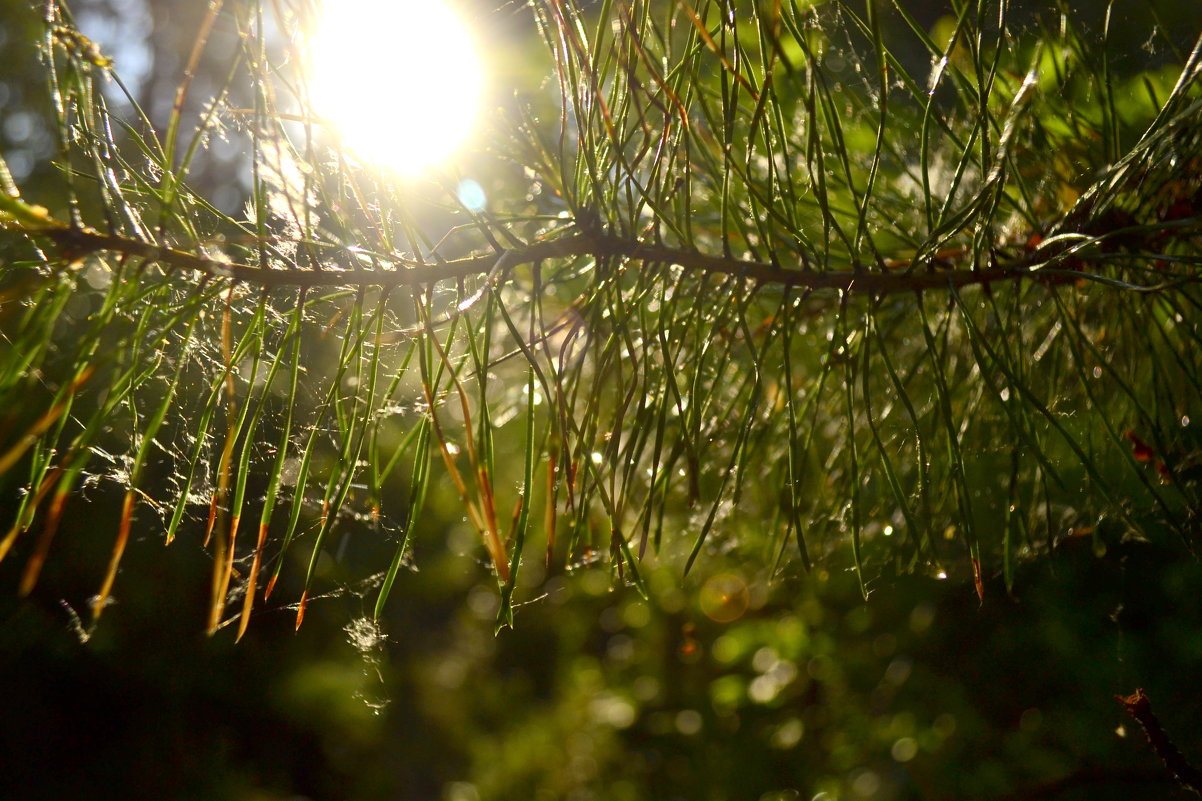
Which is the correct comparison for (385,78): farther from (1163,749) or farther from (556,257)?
(1163,749)

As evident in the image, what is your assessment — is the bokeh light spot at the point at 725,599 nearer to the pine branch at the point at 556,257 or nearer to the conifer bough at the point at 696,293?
the conifer bough at the point at 696,293

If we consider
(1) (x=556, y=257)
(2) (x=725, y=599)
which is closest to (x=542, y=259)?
(1) (x=556, y=257)

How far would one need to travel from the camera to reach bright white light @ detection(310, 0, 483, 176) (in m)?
0.23

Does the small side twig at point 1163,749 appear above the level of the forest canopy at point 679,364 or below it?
below

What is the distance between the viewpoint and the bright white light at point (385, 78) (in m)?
0.23

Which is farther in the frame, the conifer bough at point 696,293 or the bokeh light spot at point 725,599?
the bokeh light spot at point 725,599

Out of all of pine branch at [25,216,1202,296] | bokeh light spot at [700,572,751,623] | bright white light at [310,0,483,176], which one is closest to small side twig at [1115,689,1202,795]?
pine branch at [25,216,1202,296]

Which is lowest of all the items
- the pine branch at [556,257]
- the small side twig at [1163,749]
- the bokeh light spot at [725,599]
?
the small side twig at [1163,749]

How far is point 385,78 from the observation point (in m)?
0.23

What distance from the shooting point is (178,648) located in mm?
1308

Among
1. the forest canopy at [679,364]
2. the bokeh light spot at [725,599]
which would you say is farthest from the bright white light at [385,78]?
the bokeh light spot at [725,599]

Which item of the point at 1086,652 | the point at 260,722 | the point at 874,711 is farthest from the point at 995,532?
the point at 260,722

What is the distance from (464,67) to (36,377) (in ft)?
0.65

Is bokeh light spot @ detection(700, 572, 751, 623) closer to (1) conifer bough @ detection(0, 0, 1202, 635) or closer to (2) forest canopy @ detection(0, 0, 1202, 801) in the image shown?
(2) forest canopy @ detection(0, 0, 1202, 801)
